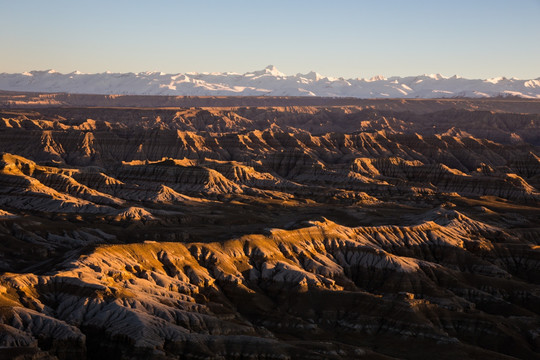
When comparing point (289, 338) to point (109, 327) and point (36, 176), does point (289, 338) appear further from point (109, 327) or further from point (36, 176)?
point (36, 176)

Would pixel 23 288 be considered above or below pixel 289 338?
above

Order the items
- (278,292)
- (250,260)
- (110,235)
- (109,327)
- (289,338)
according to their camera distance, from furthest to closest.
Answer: (110,235) → (250,260) → (278,292) → (289,338) → (109,327)

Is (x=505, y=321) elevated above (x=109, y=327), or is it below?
below

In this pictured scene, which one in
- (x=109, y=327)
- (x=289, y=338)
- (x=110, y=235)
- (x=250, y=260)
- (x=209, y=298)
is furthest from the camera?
(x=110, y=235)

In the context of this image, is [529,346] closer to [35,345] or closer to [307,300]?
[307,300]

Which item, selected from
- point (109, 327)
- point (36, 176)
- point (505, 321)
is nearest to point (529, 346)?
point (505, 321)

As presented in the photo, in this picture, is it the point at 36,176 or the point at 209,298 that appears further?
the point at 36,176

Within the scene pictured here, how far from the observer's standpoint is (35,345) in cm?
7781

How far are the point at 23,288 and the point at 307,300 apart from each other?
124ft

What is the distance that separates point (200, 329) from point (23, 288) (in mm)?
19500

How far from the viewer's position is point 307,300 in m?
110

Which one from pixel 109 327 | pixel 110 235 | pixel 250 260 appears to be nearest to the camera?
pixel 109 327

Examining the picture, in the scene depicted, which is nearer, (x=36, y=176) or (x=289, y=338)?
(x=289, y=338)

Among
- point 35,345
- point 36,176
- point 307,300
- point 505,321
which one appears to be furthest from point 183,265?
point 36,176
